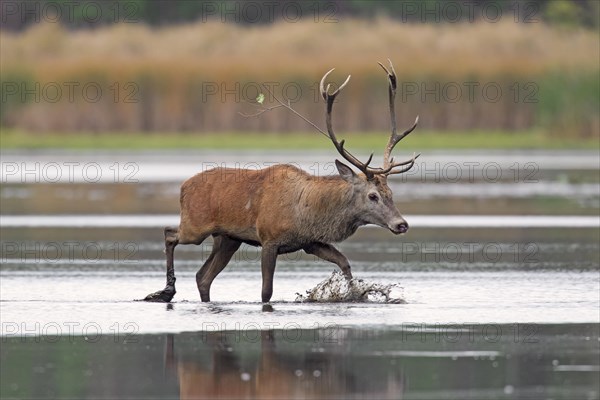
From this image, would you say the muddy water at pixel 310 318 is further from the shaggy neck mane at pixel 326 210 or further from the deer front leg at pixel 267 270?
the shaggy neck mane at pixel 326 210

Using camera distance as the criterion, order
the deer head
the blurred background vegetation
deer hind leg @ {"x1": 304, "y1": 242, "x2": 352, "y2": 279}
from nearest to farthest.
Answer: the deer head → deer hind leg @ {"x1": 304, "y1": 242, "x2": 352, "y2": 279} → the blurred background vegetation

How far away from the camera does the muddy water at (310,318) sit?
9.96 m

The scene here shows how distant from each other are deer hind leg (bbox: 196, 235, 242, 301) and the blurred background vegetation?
83.9 feet

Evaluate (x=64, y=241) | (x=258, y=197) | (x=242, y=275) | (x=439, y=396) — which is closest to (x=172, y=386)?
(x=439, y=396)

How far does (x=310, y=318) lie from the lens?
12852 millimetres

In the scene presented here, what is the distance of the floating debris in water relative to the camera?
13.9 metres

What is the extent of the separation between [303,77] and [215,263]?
29.0 metres

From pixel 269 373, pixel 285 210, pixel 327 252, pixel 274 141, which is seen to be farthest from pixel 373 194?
pixel 274 141

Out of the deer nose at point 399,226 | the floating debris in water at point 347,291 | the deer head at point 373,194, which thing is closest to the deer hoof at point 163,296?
the floating debris in water at point 347,291

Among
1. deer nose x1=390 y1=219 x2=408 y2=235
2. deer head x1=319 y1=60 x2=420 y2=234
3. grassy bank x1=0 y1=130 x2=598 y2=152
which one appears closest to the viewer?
deer nose x1=390 y1=219 x2=408 y2=235

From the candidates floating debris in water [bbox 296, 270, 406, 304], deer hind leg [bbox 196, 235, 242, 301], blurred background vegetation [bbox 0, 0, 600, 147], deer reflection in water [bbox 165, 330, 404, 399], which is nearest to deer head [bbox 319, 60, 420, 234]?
floating debris in water [bbox 296, 270, 406, 304]

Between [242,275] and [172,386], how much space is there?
22.3 feet

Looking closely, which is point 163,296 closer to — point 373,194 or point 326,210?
point 326,210

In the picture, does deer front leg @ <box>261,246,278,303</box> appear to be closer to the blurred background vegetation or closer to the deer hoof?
the deer hoof
